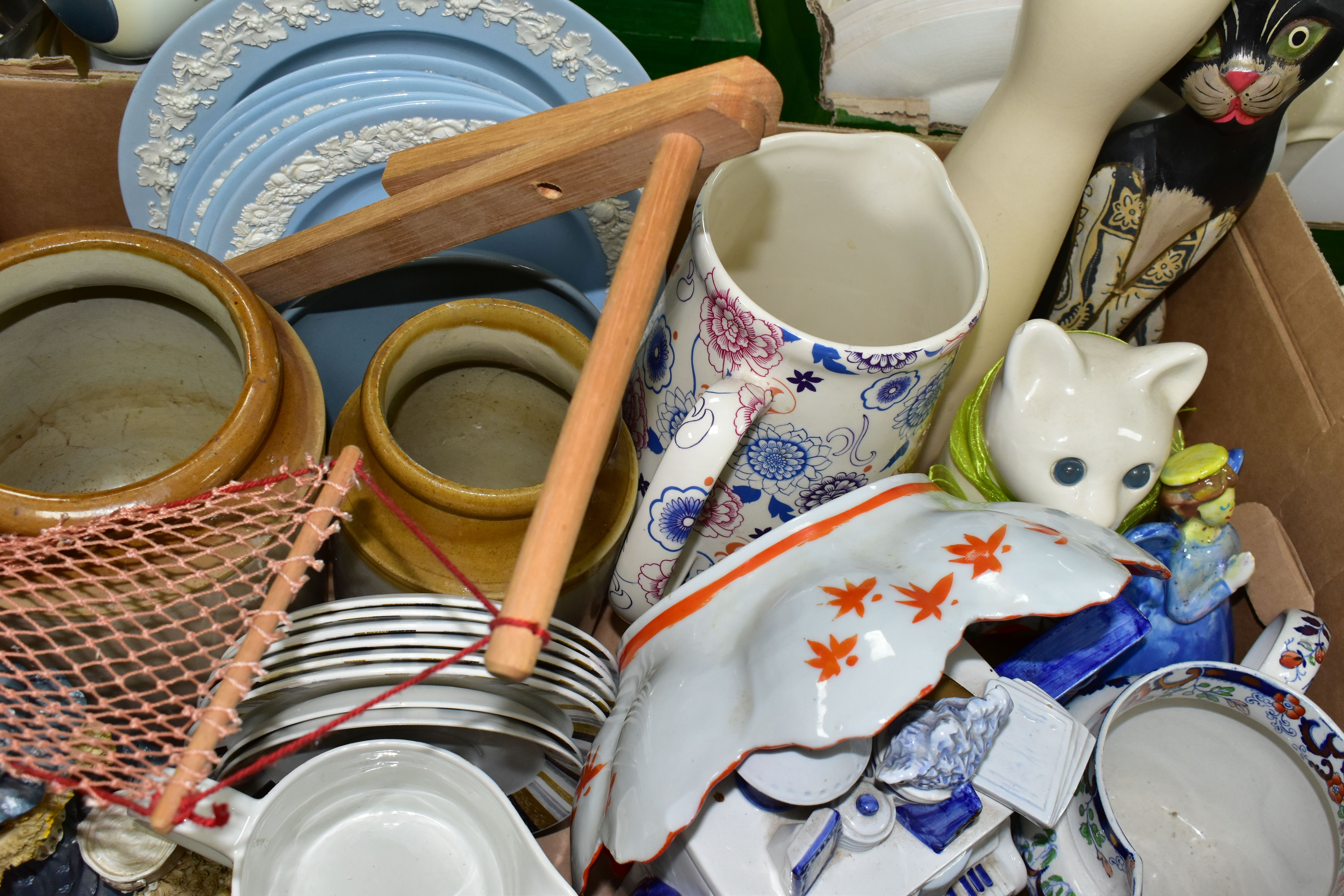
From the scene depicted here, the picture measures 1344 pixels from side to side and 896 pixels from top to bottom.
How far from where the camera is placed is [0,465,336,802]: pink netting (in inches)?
15.3

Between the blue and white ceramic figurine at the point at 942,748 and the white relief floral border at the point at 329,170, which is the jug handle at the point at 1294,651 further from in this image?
the white relief floral border at the point at 329,170

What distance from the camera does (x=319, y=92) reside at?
1.84 feet

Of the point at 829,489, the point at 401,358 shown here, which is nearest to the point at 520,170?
the point at 401,358

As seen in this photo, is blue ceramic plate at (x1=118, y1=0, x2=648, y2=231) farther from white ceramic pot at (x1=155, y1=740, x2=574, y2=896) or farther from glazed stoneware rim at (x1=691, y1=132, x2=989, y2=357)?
white ceramic pot at (x1=155, y1=740, x2=574, y2=896)

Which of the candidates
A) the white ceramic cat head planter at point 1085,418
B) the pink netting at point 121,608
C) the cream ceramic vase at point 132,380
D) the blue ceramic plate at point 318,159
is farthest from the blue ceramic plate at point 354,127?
the white ceramic cat head planter at point 1085,418

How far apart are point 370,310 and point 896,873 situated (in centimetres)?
46

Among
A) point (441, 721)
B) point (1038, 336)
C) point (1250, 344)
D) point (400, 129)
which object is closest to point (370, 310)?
point (400, 129)

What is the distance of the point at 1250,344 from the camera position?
67 centimetres

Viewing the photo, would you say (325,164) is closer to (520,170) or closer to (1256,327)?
(520,170)

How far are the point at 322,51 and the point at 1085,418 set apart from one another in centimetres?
50

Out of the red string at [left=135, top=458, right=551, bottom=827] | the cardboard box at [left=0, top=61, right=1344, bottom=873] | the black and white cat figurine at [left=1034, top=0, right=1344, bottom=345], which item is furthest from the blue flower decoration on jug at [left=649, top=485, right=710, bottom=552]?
the black and white cat figurine at [left=1034, top=0, right=1344, bottom=345]

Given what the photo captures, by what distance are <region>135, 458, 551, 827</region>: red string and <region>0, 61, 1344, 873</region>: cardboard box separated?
283 mm

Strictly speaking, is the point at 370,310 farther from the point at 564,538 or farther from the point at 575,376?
the point at 564,538

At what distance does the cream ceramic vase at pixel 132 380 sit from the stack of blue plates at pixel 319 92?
3.4 inches
